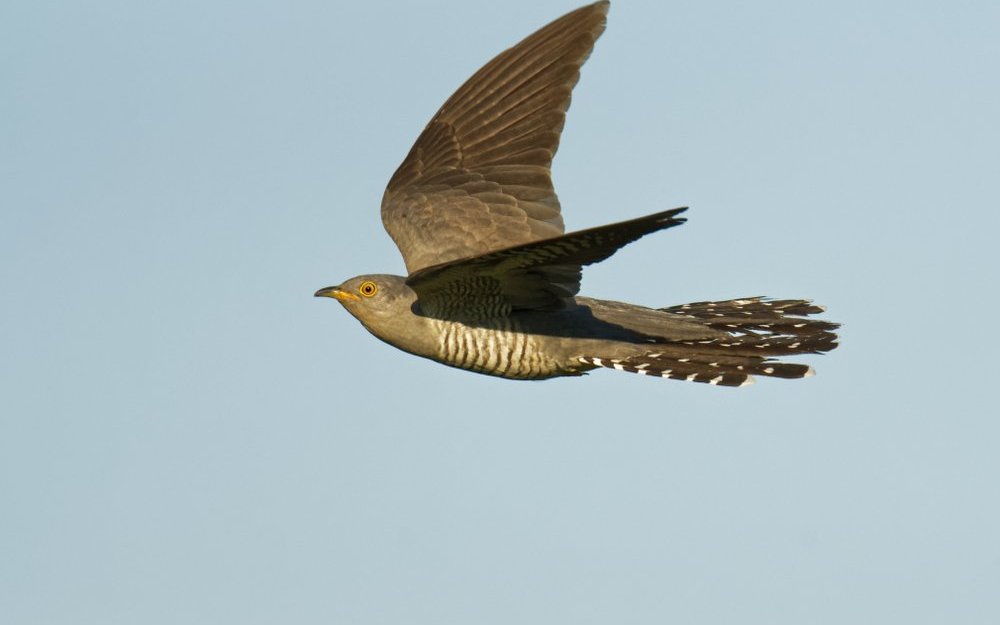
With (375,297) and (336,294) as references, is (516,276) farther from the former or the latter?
(336,294)

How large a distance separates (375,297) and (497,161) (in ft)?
4.28

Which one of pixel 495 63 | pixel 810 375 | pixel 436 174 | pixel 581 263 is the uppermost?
pixel 495 63

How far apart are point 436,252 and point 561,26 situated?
5.39ft

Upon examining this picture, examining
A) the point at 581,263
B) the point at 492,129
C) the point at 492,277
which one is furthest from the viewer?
the point at 492,129

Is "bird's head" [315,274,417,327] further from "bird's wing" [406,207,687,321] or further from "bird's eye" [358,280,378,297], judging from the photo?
"bird's wing" [406,207,687,321]

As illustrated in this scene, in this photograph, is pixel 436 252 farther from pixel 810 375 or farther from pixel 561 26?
pixel 810 375

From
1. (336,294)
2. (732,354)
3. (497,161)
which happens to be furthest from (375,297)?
(732,354)

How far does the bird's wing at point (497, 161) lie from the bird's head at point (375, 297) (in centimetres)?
37

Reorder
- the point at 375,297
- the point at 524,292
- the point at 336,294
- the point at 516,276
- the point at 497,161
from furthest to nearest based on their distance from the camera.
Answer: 1. the point at 497,161
2. the point at 336,294
3. the point at 375,297
4. the point at 524,292
5. the point at 516,276

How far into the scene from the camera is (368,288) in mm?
8359

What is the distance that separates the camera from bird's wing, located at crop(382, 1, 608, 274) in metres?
8.53

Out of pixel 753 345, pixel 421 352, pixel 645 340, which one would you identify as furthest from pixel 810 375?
pixel 421 352

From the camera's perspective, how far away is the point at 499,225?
8562 mm

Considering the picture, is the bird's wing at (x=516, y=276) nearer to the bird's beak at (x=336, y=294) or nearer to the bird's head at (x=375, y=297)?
the bird's head at (x=375, y=297)
